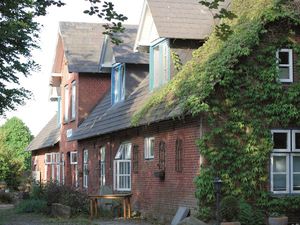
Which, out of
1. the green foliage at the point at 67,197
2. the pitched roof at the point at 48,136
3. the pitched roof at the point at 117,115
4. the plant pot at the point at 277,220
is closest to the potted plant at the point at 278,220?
the plant pot at the point at 277,220

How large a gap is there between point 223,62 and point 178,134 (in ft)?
10.3

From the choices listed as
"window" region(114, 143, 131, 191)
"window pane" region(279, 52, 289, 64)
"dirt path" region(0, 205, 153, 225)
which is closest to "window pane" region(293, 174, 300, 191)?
"window pane" region(279, 52, 289, 64)

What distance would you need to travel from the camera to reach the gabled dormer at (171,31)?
21.8 metres

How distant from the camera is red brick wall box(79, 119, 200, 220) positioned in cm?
1895

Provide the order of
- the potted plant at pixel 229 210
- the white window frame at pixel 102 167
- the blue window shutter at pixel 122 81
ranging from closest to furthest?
1. the potted plant at pixel 229 210
2. the blue window shutter at pixel 122 81
3. the white window frame at pixel 102 167

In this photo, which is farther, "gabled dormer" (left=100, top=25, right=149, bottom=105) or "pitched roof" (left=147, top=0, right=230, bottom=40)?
"gabled dormer" (left=100, top=25, right=149, bottom=105)

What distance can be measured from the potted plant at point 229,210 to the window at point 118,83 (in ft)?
36.6

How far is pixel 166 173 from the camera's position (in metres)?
20.8

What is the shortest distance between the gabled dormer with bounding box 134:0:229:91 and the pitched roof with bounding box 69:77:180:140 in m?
1.37

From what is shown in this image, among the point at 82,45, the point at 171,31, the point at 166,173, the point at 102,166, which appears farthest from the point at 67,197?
the point at 82,45

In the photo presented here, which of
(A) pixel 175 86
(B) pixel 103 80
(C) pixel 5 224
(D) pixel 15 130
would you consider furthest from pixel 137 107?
(D) pixel 15 130

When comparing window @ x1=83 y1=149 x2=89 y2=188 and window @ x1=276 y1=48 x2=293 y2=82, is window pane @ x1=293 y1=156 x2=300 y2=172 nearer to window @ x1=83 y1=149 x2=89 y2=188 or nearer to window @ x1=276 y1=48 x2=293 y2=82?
window @ x1=276 y1=48 x2=293 y2=82

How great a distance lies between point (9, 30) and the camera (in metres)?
23.3

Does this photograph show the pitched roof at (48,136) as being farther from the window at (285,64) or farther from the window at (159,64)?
the window at (285,64)
